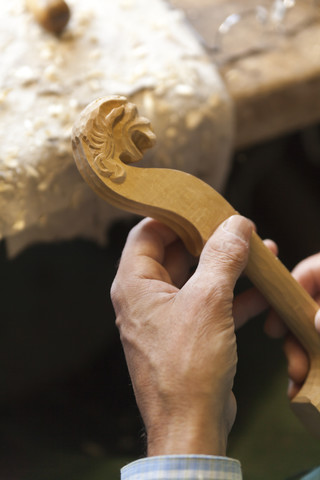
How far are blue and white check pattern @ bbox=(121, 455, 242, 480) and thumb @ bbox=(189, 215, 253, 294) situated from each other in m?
0.15

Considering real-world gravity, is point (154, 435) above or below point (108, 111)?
below

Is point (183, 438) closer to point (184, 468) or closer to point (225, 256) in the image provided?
point (184, 468)

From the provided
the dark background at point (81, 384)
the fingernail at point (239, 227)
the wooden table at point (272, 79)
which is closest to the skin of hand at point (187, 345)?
the fingernail at point (239, 227)

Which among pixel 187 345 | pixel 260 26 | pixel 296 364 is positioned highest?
pixel 260 26

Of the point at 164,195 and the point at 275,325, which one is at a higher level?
the point at 164,195

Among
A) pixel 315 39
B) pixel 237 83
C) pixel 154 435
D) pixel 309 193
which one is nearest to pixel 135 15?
pixel 237 83

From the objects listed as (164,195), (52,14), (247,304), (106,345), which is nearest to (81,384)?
(106,345)

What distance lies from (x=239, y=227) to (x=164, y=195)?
0.28 feet

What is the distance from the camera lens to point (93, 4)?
1030 mm

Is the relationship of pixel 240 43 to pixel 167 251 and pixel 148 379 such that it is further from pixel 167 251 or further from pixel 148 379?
pixel 148 379

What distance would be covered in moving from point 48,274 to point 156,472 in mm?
547

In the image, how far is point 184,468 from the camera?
0.43 meters

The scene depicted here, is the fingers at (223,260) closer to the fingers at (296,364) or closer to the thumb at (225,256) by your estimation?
the thumb at (225,256)

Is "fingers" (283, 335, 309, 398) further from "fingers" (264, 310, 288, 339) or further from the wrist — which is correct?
the wrist
